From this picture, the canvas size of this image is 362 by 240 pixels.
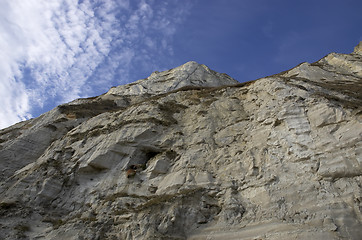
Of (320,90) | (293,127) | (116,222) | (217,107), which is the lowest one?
(116,222)

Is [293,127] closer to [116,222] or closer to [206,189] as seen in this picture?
[206,189]

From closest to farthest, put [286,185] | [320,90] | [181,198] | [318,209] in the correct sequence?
[318,209] → [286,185] → [181,198] → [320,90]

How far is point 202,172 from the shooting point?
14.5m

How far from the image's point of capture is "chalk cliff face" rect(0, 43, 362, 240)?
1095 cm

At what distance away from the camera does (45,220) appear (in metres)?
14.2

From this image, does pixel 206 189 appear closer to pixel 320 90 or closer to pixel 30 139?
pixel 320 90

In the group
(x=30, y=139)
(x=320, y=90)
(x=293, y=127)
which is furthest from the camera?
(x=30, y=139)

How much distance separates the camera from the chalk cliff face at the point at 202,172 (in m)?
11.0

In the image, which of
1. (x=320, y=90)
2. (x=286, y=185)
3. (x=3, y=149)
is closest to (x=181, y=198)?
(x=286, y=185)

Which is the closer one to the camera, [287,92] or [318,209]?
[318,209]

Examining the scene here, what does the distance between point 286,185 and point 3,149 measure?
17789 mm

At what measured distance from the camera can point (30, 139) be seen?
21969 millimetres

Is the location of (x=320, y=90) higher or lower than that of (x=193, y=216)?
higher

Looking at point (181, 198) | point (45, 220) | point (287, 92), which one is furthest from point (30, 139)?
point (287, 92)
